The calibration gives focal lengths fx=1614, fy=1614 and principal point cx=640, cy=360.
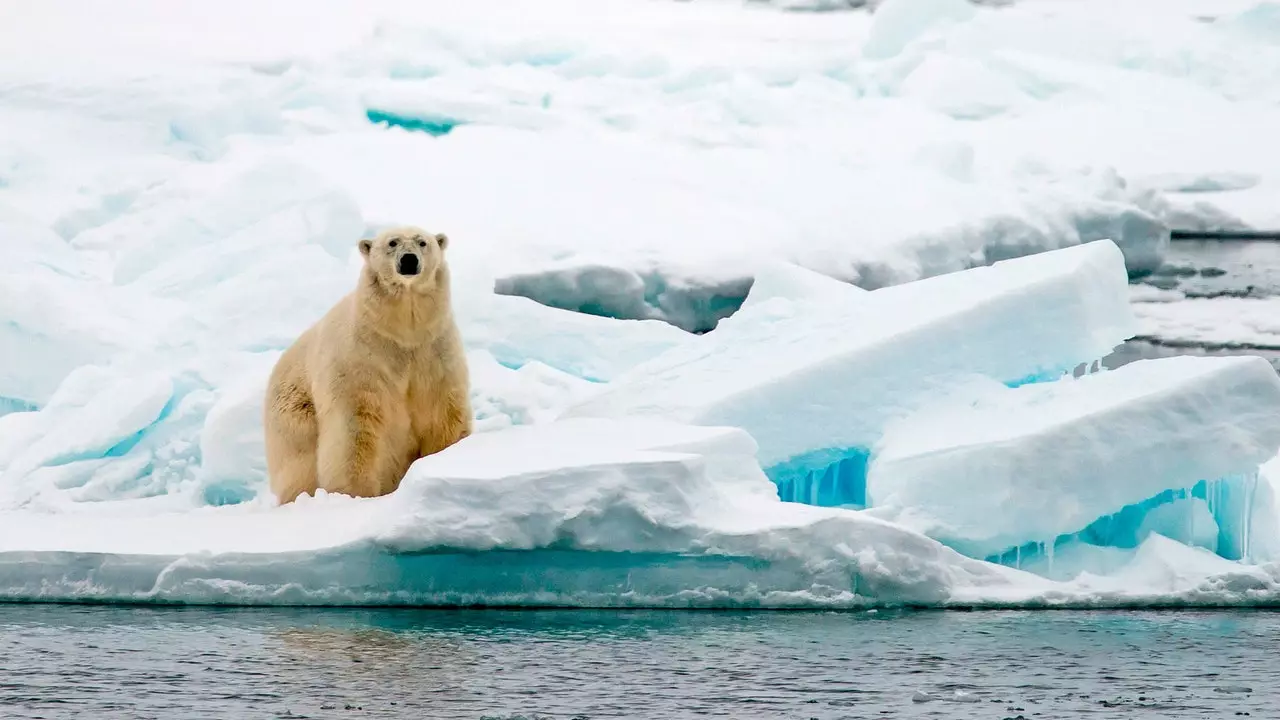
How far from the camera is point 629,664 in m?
4.54

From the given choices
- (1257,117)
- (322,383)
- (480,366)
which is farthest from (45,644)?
(1257,117)

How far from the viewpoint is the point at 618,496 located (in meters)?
5.18

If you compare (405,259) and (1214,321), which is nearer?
(405,259)

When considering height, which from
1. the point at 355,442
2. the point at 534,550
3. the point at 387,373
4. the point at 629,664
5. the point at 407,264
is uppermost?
the point at 407,264

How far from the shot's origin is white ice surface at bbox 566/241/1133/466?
6340 mm

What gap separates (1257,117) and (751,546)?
41.3 feet

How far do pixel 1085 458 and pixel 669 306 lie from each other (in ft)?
15.4

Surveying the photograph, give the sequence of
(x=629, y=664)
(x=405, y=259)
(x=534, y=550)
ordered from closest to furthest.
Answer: (x=629, y=664), (x=534, y=550), (x=405, y=259)

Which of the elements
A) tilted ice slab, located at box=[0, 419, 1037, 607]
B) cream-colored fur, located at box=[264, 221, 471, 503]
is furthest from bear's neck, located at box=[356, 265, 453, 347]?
tilted ice slab, located at box=[0, 419, 1037, 607]

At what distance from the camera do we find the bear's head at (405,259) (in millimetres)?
5676

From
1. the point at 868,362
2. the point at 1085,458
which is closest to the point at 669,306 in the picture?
the point at 868,362

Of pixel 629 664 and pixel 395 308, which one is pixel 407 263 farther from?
pixel 629 664

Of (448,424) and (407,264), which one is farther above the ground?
(407,264)

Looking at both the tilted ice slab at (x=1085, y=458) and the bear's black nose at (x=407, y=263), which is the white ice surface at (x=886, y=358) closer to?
the tilted ice slab at (x=1085, y=458)
